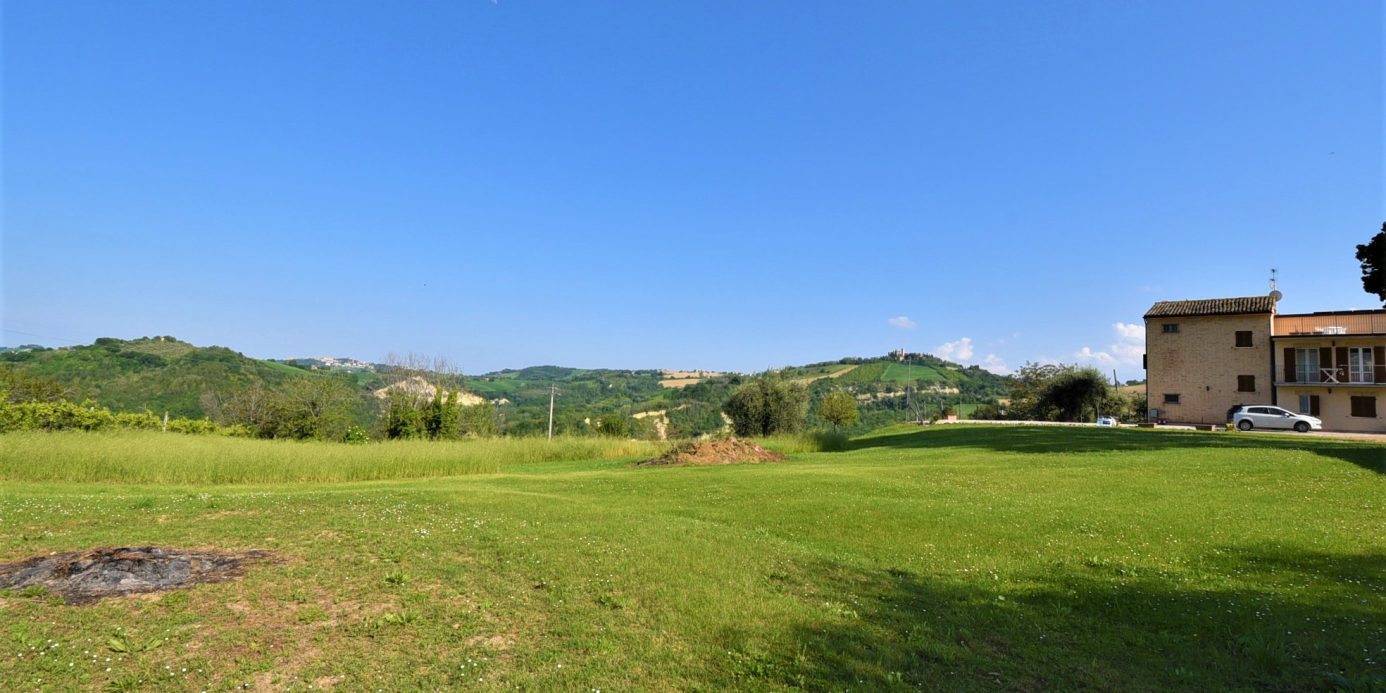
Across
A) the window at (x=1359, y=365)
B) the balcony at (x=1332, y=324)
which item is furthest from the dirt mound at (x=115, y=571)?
the window at (x=1359, y=365)

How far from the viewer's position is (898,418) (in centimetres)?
9900

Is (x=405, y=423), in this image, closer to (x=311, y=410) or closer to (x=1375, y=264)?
(x=311, y=410)

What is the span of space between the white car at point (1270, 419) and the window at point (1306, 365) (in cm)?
760

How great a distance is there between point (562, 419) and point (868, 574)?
7414cm

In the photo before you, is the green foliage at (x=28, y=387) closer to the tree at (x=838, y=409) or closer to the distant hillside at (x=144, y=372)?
the distant hillside at (x=144, y=372)

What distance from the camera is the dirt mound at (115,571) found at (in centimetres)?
628

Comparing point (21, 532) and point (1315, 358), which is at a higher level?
point (1315, 358)

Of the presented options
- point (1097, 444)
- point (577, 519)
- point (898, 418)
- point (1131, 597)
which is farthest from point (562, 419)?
point (1131, 597)

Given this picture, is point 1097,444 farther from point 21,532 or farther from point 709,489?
point 21,532

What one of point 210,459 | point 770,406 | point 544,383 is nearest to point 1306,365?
point 770,406

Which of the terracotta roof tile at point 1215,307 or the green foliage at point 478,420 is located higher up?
the terracotta roof tile at point 1215,307

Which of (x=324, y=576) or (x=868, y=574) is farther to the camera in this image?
(x=868, y=574)

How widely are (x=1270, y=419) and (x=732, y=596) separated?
155 ft

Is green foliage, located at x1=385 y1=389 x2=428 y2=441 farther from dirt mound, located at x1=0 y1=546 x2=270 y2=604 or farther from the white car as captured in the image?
the white car
